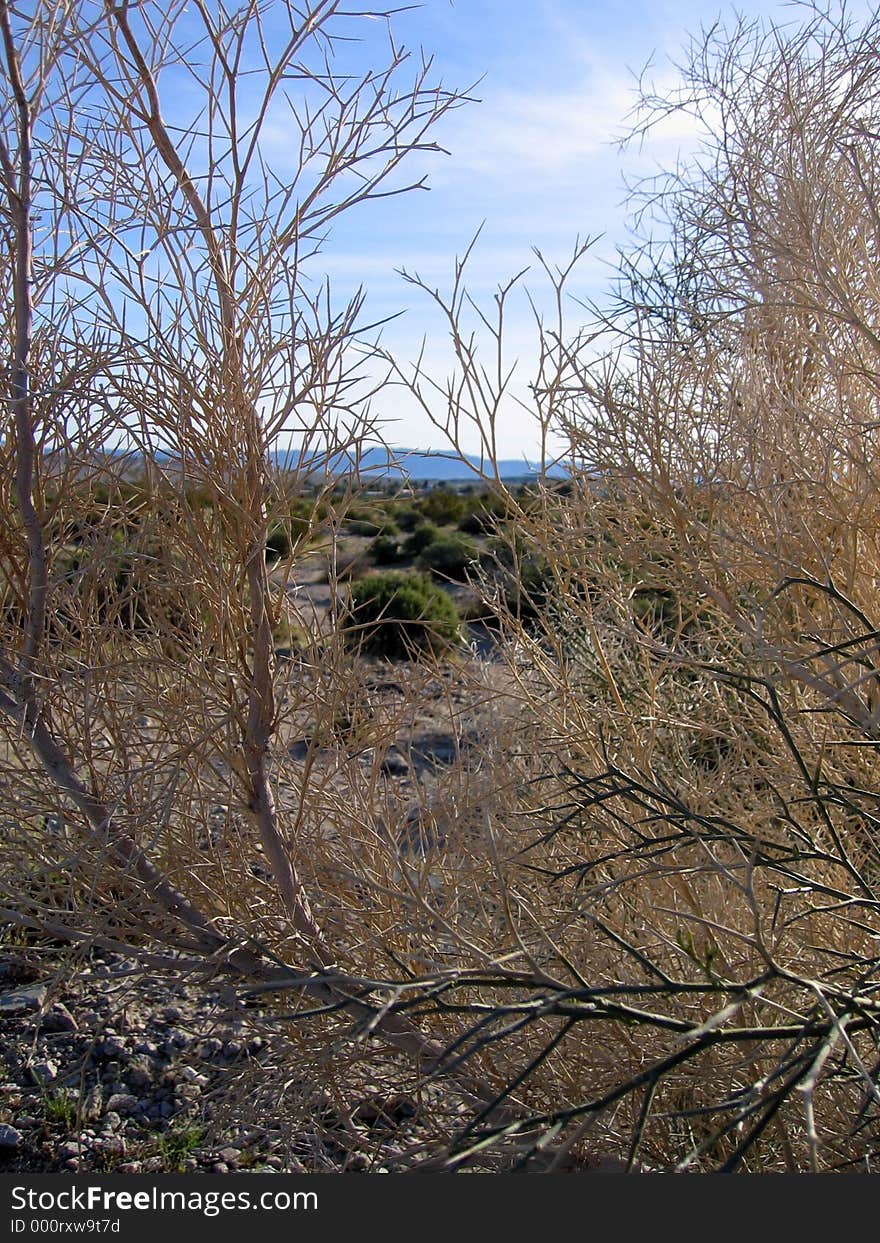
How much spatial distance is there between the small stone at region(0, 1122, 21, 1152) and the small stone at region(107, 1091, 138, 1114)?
29 centimetres

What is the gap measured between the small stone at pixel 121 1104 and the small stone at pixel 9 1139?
29 cm

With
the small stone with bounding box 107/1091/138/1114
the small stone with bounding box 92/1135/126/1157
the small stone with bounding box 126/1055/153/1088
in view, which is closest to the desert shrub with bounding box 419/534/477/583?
the small stone with bounding box 126/1055/153/1088

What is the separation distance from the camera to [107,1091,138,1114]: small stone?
3278mm

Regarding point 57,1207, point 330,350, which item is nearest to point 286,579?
point 330,350

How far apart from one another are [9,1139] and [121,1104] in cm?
35

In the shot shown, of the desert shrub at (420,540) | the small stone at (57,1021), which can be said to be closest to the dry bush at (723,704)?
the small stone at (57,1021)

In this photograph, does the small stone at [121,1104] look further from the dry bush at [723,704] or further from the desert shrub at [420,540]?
the desert shrub at [420,540]

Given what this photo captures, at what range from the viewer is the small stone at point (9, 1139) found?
10.1 feet

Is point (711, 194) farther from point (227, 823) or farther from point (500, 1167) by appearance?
point (500, 1167)

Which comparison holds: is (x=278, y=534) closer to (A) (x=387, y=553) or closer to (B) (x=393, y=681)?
(B) (x=393, y=681)

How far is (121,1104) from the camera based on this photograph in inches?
130

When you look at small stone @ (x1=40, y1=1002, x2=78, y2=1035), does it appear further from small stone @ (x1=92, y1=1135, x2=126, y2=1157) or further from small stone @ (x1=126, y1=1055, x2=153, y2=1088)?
small stone @ (x1=92, y1=1135, x2=126, y2=1157)

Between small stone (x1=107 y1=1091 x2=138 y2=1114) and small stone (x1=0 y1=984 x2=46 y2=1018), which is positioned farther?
small stone (x1=0 y1=984 x2=46 y2=1018)

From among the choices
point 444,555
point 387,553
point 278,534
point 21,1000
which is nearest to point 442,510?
point 387,553
